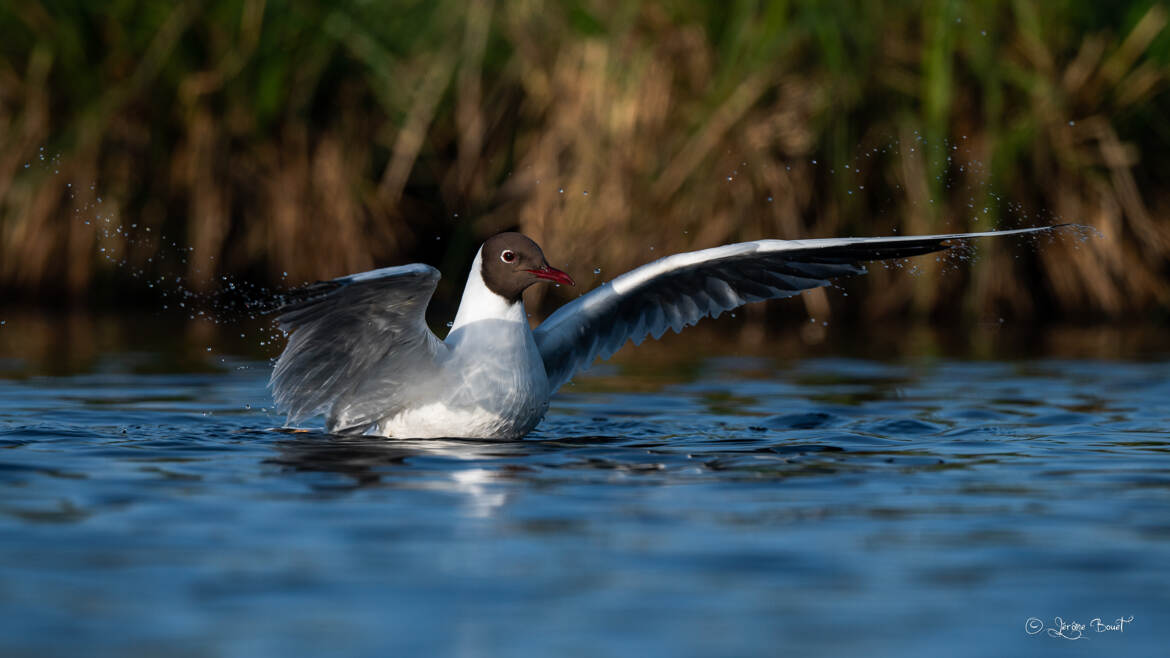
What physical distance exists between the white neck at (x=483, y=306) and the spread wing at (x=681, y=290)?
0.51 meters

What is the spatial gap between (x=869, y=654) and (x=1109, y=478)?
8.27ft

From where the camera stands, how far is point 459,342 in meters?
6.61

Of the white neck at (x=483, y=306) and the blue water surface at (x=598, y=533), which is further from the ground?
the white neck at (x=483, y=306)

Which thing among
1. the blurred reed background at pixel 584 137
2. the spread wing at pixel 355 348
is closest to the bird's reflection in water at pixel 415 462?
the spread wing at pixel 355 348

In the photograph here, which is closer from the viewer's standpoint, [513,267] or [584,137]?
[513,267]

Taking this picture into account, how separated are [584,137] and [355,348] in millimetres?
5448

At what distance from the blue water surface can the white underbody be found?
0.41 ft

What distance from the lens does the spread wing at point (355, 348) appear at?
5.93 meters

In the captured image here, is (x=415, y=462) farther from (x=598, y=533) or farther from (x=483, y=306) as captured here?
(x=598, y=533)

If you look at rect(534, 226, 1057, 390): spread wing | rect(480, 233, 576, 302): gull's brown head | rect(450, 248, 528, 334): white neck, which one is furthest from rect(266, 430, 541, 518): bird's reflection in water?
rect(534, 226, 1057, 390): spread wing

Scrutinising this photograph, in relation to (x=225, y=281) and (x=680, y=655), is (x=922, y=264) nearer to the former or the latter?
(x=225, y=281)

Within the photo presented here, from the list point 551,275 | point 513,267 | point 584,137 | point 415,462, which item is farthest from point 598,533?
point 584,137

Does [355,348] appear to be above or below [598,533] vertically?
above

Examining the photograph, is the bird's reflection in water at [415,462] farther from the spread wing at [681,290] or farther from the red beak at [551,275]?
the spread wing at [681,290]
